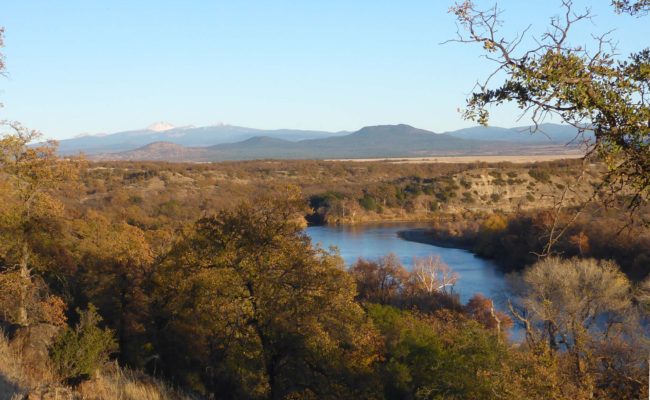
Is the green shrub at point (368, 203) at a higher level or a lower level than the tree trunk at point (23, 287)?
→ lower

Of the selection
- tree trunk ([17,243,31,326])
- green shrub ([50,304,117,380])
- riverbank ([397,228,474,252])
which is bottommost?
riverbank ([397,228,474,252])

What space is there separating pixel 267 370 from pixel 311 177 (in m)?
68.7

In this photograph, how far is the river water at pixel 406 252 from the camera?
2755cm

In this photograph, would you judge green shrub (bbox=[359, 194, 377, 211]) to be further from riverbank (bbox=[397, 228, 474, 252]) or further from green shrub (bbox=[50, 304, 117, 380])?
green shrub (bbox=[50, 304, 117, 380])

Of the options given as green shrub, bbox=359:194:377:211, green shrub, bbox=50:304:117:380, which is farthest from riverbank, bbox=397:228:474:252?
green shrub, bbox=50:304:117:380

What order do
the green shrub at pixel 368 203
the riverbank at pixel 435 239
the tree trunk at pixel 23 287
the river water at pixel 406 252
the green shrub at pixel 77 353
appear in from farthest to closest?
the green shrub at pixel 368 203
the riverbank at pixel 435 239
the river water at pixel 406 252
the tree trunk at pixel 23 287
the green shrub at pixel 77 353

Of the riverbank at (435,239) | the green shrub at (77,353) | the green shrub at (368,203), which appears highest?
the green shrub at (77,353)

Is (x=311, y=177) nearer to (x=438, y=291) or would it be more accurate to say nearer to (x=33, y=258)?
(x=438, y=291)

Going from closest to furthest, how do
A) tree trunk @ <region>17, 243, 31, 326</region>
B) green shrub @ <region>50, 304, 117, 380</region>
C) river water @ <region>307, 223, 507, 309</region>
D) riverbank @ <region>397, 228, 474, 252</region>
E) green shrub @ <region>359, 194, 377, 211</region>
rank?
green shrub @ <region>50, 304, 117, 380</region>
tree trunk @ <region>17, 243, 31, 326</region>
river water @ <region>307, 223, 507, 309</region>
riverbank @ <region>397, 228, 474, 252</region>
green shrub @ <region>359, 194, 377, 211</region>

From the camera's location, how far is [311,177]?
257 ft

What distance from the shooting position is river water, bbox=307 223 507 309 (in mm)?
27547

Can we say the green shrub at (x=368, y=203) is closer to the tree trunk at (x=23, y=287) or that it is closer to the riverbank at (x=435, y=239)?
the riverbank at (x=435, y=239)

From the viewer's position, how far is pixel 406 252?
3722cm

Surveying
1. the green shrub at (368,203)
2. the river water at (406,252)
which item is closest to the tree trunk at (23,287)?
the river water at (406,252)
